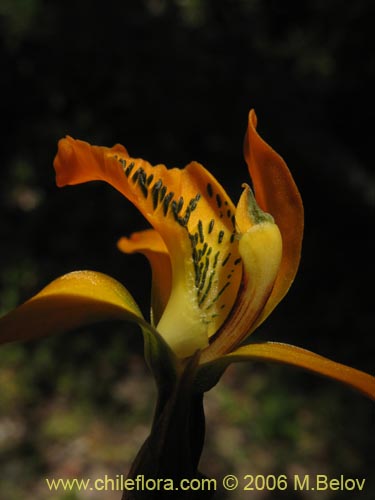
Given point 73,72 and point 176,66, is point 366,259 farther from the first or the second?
point 73,72

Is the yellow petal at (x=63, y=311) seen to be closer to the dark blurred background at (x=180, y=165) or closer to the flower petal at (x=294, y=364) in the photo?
the flower petal at (x=294, y=364)

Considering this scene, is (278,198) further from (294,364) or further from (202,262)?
(294,364)

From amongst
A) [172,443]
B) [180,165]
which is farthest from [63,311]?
[180,165]

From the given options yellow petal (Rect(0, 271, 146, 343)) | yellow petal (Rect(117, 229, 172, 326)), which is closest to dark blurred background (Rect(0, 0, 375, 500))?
yellow petal (Rect(117, 229, 172, 326))

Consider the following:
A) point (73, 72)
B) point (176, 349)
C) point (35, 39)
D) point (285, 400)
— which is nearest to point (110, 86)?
point (73, 72)

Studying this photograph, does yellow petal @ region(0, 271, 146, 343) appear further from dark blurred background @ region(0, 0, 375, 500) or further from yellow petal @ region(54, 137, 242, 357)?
dark blurred background @ region(0, 0, 375, 500)

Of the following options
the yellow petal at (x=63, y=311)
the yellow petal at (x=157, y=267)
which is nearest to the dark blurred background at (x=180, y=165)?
the yellow petal at (x=157, y=267)

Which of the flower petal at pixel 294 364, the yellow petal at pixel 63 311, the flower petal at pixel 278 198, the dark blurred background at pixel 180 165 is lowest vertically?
the dark blurred background at pixel 180 165
